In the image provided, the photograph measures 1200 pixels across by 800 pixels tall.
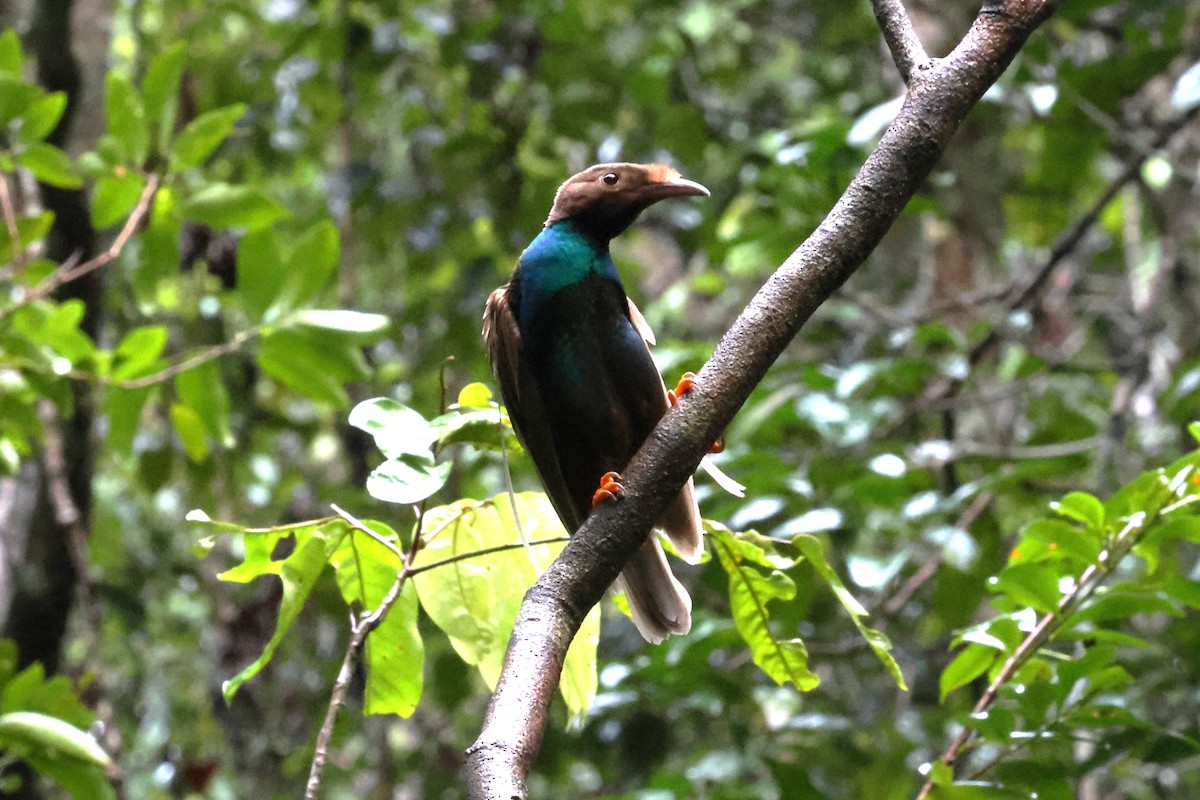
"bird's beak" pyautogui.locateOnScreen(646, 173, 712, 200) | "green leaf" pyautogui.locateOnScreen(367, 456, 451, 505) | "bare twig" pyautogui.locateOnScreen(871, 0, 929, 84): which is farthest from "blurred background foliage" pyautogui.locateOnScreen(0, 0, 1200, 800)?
"bare twig" pyautogui.locateOnScreen(871, 0, 929, 84)

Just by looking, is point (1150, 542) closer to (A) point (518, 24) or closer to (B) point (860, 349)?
(B) point (860, 349)

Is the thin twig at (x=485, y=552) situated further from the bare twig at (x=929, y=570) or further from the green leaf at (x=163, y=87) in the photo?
the bare twig at (x=929, y=570)

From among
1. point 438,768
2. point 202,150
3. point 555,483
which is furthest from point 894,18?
point 438,768

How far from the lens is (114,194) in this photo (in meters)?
2.99

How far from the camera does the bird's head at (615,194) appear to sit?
2.58m

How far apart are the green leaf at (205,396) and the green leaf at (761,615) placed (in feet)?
5.01

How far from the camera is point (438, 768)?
464 centimetres

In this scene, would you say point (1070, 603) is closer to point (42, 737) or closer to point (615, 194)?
point (615, 194)

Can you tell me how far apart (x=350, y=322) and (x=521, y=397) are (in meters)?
0.38

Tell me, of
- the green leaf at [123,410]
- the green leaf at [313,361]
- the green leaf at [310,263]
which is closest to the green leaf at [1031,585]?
the green leaf at [313,361]

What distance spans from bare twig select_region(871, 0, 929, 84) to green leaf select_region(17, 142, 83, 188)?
2.01 metres

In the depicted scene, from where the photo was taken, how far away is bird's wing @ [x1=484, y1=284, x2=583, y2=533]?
242 cm

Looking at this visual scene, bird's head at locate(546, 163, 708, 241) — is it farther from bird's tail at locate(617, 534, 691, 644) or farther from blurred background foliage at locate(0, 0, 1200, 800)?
bird's tail at locate(617, 534, 691, 644)

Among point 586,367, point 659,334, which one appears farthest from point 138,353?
point 659,334
